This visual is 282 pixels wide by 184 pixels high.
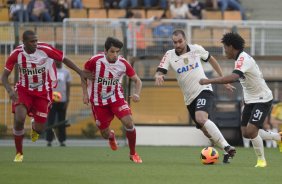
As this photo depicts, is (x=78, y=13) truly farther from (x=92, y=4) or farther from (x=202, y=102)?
(x=202, y=102)

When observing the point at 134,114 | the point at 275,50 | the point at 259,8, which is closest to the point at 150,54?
the point at 134,114

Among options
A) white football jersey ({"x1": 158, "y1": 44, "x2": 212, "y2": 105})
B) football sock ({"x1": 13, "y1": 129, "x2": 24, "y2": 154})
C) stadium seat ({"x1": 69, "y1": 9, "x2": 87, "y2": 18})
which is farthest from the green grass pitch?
stadium seat ({"x1": 69, "y1": 9, "x2": 87, "y2": 18})

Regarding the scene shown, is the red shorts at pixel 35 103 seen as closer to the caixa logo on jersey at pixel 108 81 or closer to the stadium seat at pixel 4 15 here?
the caixa logo on jersey at pixel 108 81

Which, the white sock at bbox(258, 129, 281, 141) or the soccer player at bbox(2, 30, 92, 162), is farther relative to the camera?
the white sock at bbox(258, 129, 281, 141)

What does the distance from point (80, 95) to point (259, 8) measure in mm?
8487

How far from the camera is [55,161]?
1717cm

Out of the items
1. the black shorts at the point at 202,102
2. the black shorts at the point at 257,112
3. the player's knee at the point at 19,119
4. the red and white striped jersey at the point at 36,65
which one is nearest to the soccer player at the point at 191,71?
the black shorts at the point at 202,102

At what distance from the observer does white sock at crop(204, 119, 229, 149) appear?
53.7ft

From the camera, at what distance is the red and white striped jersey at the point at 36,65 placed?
16891mm

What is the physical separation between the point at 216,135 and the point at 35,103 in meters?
3.33

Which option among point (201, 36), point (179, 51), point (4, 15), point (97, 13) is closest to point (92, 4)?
point (97, 13)

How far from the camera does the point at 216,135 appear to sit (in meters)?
16.5

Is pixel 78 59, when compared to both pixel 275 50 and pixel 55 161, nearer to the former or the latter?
pixel 275 50

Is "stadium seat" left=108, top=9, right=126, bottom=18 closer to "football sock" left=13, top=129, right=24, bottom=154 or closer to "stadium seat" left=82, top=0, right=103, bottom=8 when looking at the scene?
"stadium seat" left=82, top=0, right=103, bottom=8
